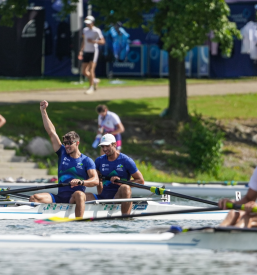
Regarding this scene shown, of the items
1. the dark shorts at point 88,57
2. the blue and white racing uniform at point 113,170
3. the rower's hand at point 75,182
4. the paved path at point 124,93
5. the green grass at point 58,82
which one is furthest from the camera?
the green grass at point 58,82

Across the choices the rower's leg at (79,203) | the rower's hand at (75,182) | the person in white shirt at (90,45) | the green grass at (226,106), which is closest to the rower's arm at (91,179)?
the rower's hand at (75,182)

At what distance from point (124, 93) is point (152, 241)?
15493mm

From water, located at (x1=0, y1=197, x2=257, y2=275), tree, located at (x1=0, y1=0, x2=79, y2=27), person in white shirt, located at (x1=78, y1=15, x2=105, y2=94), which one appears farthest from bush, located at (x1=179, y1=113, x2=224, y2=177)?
water, located at (x1=0, y1=197, x2=257, y2=275)

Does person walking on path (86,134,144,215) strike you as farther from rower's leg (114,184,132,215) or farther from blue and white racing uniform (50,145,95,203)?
blue and white racing uniform (50,145,95,203)

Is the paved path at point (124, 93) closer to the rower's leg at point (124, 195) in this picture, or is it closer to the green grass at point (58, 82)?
the green grass at point (58, 82)

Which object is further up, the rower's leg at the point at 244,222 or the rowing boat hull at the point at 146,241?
the rower's leg at the point at 244,222

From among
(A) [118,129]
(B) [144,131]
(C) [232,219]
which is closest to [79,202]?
(C) [232,219]

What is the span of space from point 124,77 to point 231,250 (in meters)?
20.1

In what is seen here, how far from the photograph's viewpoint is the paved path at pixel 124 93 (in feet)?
75.8

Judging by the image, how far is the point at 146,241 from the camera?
946 centimetres

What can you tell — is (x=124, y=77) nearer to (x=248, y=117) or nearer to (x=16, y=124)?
(x=248, y=117)

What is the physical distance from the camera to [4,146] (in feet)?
60.8

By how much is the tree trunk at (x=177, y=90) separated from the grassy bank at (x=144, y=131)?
17.7 inches

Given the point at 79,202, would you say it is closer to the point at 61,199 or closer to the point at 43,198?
the point at 61,199
